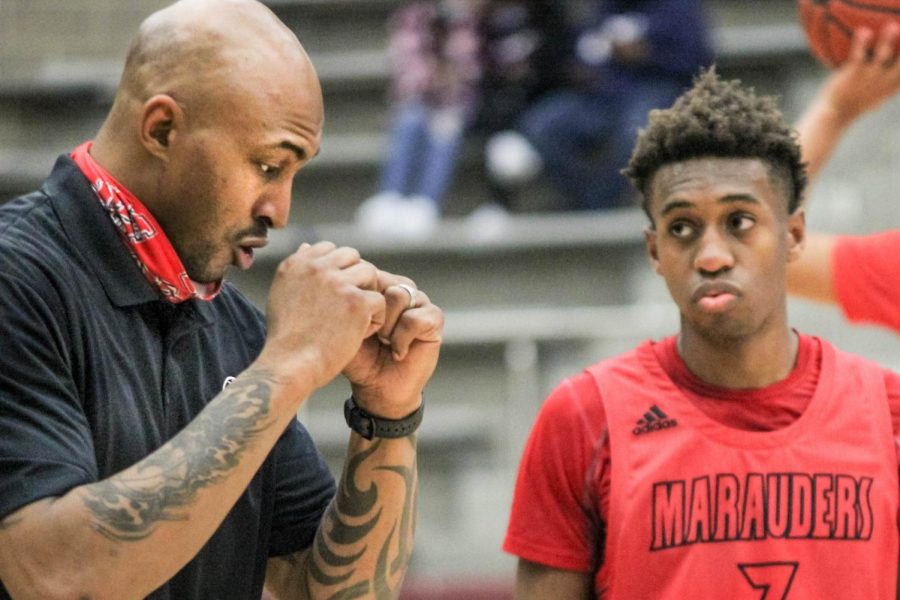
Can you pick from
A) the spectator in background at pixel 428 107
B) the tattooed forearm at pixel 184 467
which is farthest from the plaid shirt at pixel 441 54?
the tattooed forearm at pixel 184 467

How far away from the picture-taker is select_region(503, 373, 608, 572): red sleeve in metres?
2.73

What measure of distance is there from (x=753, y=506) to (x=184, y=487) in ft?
3.87

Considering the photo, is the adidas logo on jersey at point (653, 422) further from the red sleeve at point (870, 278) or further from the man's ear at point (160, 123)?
the man's ear at point (160, 123)

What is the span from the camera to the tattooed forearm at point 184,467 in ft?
6.48

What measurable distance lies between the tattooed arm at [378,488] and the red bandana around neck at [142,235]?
36cm

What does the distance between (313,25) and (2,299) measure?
25.1 feet

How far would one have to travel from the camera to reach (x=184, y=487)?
2.01 meters

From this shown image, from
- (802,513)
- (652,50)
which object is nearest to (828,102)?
(802,513)

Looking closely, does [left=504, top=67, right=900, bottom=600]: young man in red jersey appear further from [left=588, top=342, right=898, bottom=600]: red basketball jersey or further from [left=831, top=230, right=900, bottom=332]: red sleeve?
[left=831, top=230, right=900, bottom=332]: red sleeve

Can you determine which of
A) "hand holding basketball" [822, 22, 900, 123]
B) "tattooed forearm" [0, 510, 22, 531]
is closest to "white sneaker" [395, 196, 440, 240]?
"hand holding basketball" [822, 22, 900, 123]

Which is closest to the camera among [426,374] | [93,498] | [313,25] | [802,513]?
[93,498]

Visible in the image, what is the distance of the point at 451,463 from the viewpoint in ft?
24.4

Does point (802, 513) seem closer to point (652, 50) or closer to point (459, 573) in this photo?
point (459, 573)

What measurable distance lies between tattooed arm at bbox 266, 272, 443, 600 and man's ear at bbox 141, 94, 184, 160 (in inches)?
18.1
